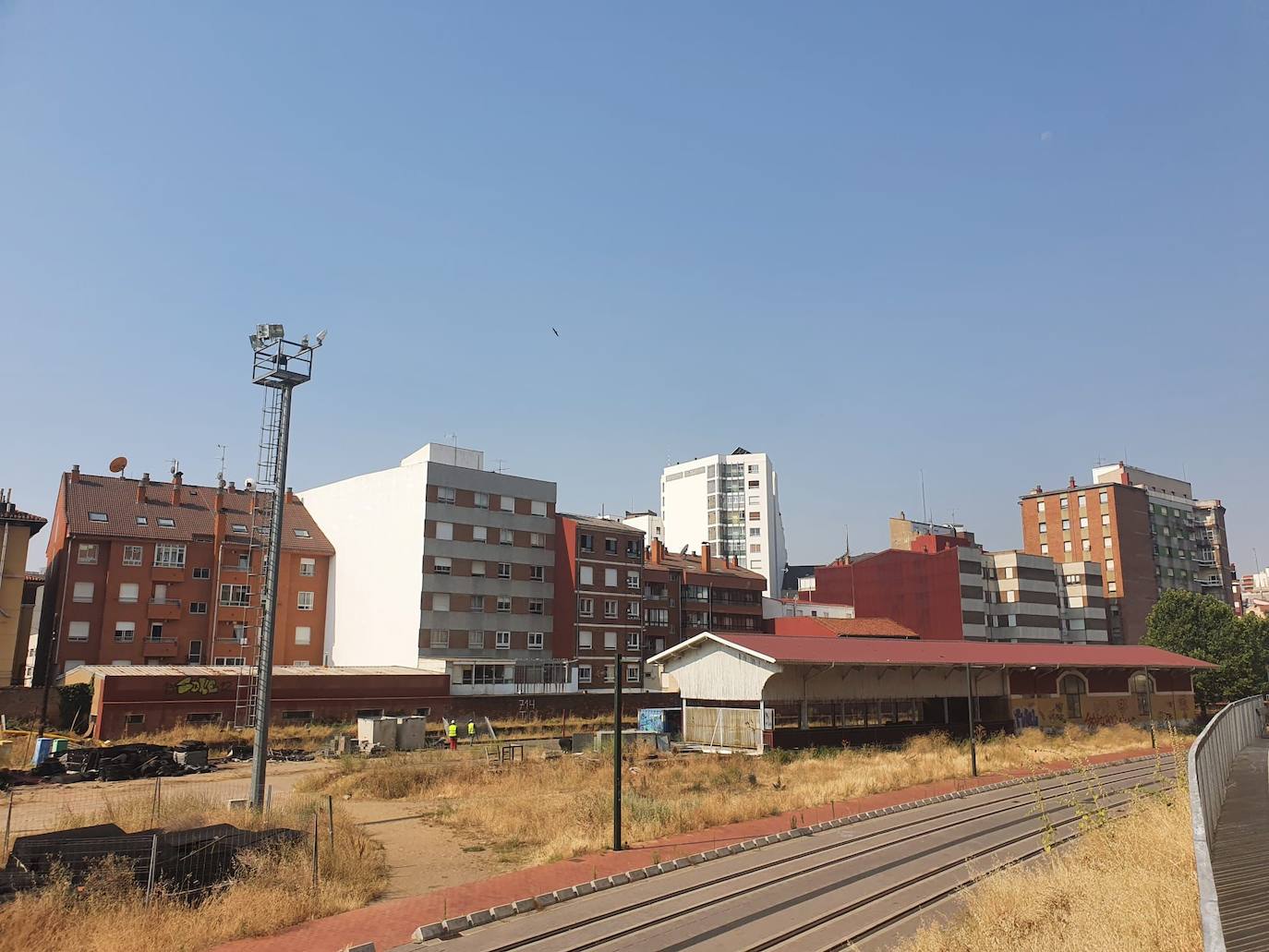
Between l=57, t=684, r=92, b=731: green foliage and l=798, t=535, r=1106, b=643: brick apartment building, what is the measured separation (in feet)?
226

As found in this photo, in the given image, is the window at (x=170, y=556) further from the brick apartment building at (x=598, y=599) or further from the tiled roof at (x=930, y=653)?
the tiled roof at (x=930, y=653)

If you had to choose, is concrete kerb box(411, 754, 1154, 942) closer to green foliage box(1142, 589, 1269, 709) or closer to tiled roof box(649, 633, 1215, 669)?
tiled roof box(649, 633, 1215, 669)

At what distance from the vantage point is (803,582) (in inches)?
5182

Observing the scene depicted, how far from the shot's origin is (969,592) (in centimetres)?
8900

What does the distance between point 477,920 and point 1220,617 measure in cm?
7761

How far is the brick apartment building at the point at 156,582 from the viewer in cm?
5725

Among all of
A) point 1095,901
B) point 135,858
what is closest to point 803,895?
point 1095,901

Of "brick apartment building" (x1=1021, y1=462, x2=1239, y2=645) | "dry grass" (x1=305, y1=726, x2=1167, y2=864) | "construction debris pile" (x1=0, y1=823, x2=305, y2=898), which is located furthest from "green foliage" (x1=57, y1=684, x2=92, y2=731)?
"brick apartment building" (x1=1021, y1=462, x2=1239, y2=645)

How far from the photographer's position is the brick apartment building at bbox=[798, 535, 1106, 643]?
288 ft

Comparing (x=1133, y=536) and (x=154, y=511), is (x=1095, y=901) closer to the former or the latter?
(x=154, y=511)

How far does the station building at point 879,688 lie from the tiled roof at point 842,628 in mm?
18430

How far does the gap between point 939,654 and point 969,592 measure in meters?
42.1

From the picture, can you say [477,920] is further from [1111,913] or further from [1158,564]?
[1158,564]

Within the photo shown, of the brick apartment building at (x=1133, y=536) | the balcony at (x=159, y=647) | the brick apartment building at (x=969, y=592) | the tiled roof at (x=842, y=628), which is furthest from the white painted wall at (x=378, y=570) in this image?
the brick apartment building at (x=1133, y=536)
